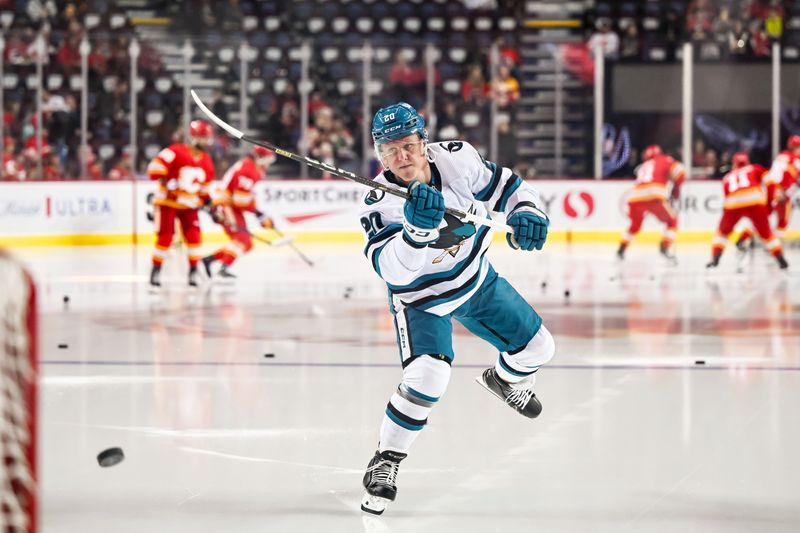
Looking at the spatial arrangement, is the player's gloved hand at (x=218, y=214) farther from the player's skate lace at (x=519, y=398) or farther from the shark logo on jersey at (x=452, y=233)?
the shark logo on jersey at (x=452, y=233)

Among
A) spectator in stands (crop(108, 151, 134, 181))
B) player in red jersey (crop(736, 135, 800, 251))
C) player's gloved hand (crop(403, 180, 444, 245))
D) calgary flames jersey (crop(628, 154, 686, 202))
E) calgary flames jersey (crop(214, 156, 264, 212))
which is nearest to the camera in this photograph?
player's gloved hand (crop(403, 180, 444, 245))

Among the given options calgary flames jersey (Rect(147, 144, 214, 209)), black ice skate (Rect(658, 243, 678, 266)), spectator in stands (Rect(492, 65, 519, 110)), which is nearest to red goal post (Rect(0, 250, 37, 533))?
calgary flames jersey (Rect(147, 144, 214, 209))

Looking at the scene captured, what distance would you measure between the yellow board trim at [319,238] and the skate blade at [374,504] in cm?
1103

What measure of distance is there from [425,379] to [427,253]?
35cm

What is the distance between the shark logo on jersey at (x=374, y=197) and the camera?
141 inches

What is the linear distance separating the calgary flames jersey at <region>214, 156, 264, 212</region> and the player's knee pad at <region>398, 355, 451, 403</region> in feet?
25.5

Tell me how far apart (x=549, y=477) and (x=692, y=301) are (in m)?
5.66

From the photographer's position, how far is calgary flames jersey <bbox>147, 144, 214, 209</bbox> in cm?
1020

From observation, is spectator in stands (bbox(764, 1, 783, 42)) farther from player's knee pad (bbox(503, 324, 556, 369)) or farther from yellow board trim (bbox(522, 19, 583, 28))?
player's knee pad (bbox(503, 324, 556, 369))

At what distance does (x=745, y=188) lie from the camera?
1177 centimetres

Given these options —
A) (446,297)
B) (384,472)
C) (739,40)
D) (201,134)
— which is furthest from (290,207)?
(384,472)

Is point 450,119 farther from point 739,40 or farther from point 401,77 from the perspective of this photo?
point 739,40

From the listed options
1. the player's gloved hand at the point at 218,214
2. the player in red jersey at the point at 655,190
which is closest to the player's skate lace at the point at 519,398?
the player's gloved hand at the point at 218,214

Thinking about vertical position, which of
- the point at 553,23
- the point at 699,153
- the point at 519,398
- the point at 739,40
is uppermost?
the point at 553,23
